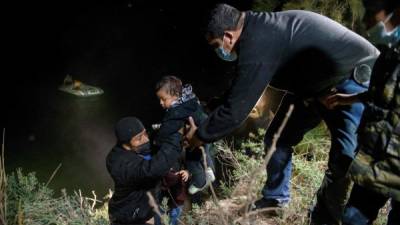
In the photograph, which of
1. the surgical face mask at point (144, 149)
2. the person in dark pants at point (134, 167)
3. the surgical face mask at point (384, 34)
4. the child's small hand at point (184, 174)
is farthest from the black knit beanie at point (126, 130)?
the surgical face mask at point (384, 34)

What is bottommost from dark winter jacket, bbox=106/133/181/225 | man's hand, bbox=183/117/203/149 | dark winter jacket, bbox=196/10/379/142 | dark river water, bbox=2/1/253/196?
dark river water, bbox=2/1/253/196

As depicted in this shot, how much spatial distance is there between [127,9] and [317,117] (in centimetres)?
1614

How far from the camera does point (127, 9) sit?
18.2 meters

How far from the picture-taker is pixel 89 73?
41.5 feet

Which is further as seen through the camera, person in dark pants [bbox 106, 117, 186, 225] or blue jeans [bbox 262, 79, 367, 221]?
person in dark pants [bbox 106, 117, 186, 225]

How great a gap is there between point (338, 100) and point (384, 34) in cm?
64

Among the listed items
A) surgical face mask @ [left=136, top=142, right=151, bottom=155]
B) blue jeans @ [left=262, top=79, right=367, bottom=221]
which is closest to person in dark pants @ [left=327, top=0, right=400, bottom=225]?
blue jeans @ [left=262, top=79, right=367, bottom=221]

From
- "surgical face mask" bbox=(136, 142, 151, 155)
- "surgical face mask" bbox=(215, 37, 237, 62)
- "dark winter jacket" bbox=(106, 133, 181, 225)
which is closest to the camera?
"surgical face mask" bbox=(215, 37, 237, 62)

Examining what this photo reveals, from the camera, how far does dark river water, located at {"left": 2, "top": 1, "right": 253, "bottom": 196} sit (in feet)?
25.4

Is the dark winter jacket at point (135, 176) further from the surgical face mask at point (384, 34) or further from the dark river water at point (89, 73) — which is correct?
the dark river water at point (89, 73)

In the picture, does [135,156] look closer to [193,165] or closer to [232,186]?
[193,165]

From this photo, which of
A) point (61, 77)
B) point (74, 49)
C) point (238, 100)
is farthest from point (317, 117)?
point (74, 49)

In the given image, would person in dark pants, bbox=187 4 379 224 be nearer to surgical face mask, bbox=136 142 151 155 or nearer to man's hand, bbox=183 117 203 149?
man's hand, bbox=183 117 203 149

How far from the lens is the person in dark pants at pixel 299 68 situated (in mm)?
2643
